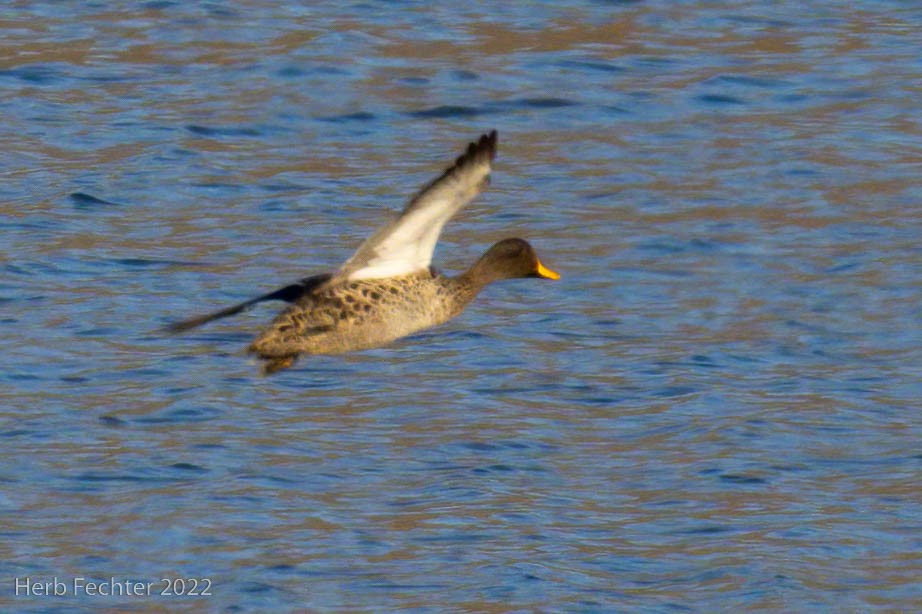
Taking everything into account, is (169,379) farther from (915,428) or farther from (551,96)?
(551,96)

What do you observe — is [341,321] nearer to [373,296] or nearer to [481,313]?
[373,296]

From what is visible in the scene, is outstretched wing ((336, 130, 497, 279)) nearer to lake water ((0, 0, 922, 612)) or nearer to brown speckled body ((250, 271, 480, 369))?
brown speckled body ((250, 271, 480, 369))

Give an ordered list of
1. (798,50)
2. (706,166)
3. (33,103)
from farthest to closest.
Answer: (798,50)
(33,103)
(706,166)

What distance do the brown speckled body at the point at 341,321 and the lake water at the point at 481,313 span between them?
227 cm

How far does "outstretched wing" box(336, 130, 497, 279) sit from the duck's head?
0.76 meters

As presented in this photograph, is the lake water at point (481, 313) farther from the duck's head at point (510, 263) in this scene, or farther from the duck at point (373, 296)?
the duck at point (373, 296)

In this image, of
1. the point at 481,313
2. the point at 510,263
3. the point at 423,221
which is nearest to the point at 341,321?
the point at 423,221

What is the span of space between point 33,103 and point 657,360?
23.3 feet

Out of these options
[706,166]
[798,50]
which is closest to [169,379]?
[706,166]

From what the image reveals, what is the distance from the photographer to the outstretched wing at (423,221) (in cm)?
995

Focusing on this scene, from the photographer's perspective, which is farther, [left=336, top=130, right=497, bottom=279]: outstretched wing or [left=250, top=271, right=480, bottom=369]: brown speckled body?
[left=250, top=271, right=480, bottom=369]: brown speckled body

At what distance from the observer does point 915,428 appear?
14.2m

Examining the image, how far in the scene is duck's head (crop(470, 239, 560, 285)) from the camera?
11570 mm

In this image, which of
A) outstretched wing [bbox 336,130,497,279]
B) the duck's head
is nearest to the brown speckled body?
outstretched wing [bbox 336,130,497,279]
